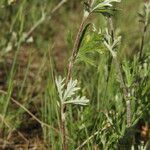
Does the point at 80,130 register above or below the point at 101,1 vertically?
below

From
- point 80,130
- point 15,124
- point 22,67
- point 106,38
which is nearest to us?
point 106,38

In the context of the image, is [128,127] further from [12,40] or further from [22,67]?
[22,67]

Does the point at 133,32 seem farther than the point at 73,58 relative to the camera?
Yes

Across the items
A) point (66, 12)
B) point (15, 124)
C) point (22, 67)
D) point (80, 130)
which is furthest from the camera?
point (66, 12)

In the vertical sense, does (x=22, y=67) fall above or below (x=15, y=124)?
above

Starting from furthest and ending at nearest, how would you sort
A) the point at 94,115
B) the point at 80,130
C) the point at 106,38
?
the point at 94,115, the point at 80,130, the point at 106,38

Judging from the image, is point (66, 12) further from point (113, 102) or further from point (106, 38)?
point (106, 38)

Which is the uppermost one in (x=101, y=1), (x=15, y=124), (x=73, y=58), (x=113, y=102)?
(x=101, y=1)

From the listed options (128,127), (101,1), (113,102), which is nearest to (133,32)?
(113,102)

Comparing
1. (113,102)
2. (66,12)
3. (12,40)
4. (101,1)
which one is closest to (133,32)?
(66,12)
